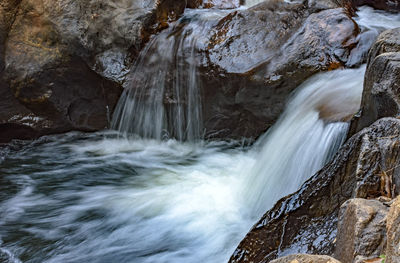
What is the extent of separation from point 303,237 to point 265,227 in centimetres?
27

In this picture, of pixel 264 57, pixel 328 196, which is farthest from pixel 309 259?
pixel 264 57

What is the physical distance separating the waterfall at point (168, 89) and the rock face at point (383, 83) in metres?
2.45

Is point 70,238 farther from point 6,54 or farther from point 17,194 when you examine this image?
point 6,54

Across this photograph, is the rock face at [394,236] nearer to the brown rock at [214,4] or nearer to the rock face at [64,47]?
the rock face at [64,47]

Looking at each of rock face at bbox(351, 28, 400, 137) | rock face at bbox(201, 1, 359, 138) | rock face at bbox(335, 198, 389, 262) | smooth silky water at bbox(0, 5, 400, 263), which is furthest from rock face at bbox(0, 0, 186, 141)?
rock face at bbox(335, 198, 389, 262)

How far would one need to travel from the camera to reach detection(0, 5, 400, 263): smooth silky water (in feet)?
12.3

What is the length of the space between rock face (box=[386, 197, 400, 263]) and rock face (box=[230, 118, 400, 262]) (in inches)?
37.5

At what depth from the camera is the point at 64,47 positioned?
5645 mm

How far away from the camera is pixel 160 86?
221 inches

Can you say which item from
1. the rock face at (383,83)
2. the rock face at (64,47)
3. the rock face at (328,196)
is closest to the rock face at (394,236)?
the rock face at (328,196)

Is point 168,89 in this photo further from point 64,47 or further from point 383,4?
point 383,4

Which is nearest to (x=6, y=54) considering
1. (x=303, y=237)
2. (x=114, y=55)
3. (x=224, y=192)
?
(x=114, y=55)

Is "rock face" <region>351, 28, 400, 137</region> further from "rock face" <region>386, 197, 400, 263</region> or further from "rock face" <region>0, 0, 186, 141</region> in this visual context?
"rock face" <region>0, 0, 186, 141</region>

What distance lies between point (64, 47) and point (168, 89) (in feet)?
4.93
